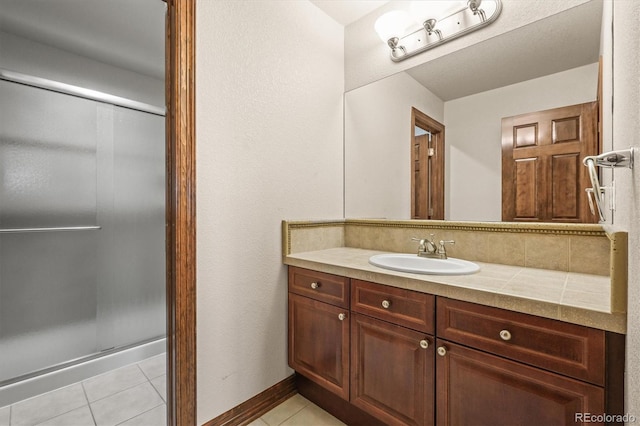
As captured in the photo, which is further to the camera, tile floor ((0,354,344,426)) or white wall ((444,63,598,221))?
tile floor ((0,354,344,426))

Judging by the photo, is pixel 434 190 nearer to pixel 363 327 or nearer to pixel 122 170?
pixel 363 327

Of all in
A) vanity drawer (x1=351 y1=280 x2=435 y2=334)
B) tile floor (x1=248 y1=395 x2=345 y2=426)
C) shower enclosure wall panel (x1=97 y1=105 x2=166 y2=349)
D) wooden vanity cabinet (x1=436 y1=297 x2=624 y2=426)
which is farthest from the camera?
shower enclosure wall panel (x1=97 y1=105 x2=166 y2=349)

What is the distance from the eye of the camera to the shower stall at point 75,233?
1841 mm

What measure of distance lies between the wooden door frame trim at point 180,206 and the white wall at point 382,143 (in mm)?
1090

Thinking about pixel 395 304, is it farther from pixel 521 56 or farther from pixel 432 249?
pixel 521 56

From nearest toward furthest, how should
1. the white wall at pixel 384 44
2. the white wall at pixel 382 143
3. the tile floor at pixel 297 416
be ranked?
the white wall at pixel 384 44 → the tile floor at pixel 297 416 → the white wall at pixel 382 143

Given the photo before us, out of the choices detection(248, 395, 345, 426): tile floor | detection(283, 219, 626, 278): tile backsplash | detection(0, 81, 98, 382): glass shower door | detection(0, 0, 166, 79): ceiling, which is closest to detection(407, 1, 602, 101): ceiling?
detection(283, 219, 626, 278): tile backsplash

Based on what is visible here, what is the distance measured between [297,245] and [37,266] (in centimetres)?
174

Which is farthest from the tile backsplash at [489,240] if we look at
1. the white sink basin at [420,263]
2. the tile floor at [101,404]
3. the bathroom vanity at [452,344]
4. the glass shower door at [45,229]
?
the glass shower door at [45,229]

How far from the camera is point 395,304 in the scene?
46.9 inches

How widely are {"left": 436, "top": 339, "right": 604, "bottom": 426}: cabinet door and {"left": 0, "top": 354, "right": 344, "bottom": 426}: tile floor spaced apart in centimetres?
71

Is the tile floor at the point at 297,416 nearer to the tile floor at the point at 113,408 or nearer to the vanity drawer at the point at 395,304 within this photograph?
the tile floor at the point at 113,408

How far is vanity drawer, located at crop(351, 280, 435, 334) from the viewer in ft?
3.61

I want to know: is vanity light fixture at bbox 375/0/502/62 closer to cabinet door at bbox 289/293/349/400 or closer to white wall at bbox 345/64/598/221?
white wall at bbox 345/64/598/221
